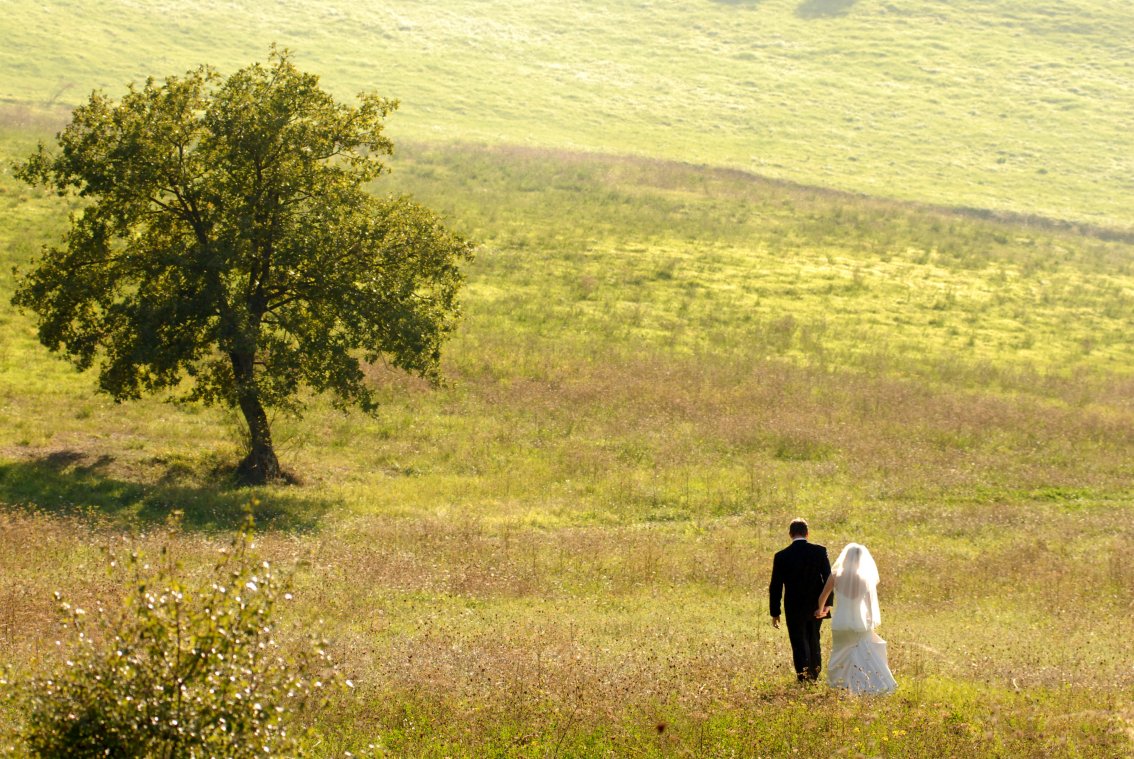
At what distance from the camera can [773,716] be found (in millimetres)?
12266

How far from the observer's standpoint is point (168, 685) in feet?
25.8

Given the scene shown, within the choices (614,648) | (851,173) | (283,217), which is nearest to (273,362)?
(283,217)

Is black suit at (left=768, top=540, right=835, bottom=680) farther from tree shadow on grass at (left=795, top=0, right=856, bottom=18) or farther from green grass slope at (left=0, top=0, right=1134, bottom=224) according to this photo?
tree shadow on grass at (left=795, top=0, right=856, bottom=18)

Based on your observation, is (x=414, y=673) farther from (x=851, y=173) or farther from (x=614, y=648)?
(x=851, y=173)

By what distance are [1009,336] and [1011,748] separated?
40182mm

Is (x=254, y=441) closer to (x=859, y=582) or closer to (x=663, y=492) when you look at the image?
(x=663, y=492)

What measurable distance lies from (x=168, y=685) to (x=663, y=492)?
2113 cm

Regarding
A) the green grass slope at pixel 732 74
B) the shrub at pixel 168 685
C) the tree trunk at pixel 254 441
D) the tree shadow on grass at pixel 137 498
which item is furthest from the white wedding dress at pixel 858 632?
the green grass slope at pixel 732 74

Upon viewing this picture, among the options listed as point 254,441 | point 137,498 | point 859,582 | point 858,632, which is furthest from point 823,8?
point 858,632

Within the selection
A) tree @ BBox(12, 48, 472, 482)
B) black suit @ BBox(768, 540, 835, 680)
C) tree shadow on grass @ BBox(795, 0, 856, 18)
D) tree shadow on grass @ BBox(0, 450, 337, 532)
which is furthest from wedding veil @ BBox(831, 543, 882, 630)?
tree shadow on grass @ BBox(795, 0, 856, 18)

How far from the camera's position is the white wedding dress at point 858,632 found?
13.4m

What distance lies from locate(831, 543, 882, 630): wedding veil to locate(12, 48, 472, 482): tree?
14838 millimetres

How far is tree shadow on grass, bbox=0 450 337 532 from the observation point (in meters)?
23.0

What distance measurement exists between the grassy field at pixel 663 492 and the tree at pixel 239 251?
116 inches
